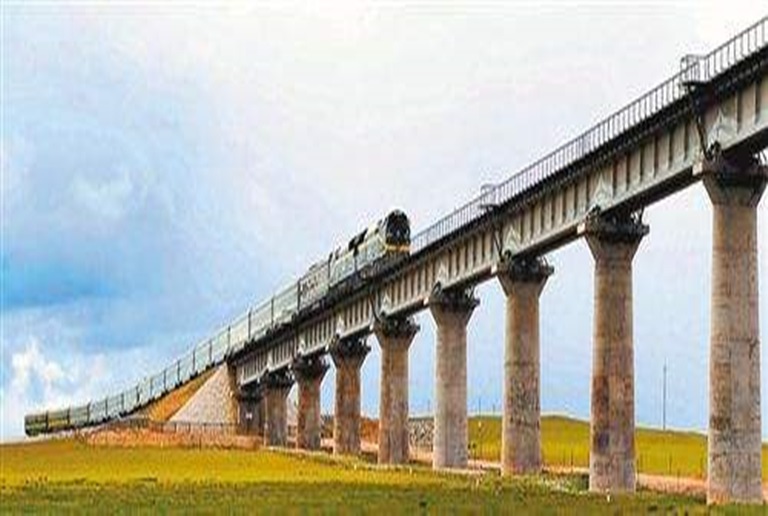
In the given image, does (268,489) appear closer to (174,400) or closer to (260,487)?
(260,487)

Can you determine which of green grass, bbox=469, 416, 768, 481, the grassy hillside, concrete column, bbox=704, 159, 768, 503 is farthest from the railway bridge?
the grassy hillside

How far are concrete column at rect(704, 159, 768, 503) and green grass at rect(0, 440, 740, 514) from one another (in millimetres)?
2052

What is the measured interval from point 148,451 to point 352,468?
69.6 ft

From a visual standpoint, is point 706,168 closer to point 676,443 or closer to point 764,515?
point 764,515

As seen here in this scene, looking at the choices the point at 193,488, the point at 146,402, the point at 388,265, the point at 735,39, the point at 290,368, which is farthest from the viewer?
the point at 146,402

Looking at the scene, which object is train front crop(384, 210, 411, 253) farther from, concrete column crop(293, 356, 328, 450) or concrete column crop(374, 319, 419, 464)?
concrete column crop(293, 356, 328, 450)

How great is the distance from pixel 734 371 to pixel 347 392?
65.9m

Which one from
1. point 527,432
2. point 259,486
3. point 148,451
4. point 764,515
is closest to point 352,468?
point 527,432

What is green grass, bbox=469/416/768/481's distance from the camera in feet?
393

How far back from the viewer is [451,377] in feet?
307

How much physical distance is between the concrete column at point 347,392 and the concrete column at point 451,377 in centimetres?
2533

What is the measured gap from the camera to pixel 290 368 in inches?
5443

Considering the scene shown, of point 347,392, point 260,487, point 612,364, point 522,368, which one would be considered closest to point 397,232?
point 347,392

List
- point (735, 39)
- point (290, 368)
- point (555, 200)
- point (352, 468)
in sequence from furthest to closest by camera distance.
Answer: point (290, 368) → point (352, 468) → point (555, 200) → point (735, 39)
